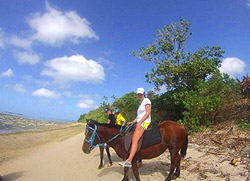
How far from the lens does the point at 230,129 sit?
6.47 m

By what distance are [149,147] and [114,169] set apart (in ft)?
7.09

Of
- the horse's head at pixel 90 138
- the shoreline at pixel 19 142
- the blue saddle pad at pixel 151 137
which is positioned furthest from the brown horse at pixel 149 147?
the shoreline at pixel 19 142

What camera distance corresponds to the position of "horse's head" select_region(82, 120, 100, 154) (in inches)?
181

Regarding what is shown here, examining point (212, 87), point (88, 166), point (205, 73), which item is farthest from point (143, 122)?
point (205, 73)

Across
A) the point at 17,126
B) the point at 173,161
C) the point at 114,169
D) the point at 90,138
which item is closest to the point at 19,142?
the point at 114,169

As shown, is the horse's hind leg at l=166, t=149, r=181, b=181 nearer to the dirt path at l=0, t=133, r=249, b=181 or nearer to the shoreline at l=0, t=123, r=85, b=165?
the dirt path at l=0, t=133, r=249, b=181

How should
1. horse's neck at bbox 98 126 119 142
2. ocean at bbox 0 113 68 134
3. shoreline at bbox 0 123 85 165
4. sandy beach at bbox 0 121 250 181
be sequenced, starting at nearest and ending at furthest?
1. sandy beach at bbox 0 121 250 181
2. horse's neck at bbox 98 126 119 142
3. shoreline at bbox 0 123 85 165
4. ocean at bbox 0 113 68 134

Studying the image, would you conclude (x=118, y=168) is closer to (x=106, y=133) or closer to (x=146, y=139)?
(x=106, y=133)

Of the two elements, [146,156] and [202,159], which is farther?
[202,159]

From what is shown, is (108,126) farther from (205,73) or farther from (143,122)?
(205,73)

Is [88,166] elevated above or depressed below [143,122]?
below

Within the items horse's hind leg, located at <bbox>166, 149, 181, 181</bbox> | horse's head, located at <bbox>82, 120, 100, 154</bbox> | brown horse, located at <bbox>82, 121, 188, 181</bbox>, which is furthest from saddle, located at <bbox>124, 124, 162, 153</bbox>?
horse's head, located at <bbox>82, 120, 100, 154</bbox>

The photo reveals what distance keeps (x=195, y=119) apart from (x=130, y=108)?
36.2ft

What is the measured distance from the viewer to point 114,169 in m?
5.90
